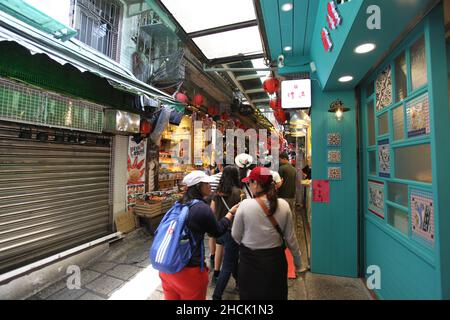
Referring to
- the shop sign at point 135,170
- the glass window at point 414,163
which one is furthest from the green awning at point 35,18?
the glass window at point 414,163

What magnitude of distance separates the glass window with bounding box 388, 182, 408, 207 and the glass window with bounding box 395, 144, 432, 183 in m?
0.14

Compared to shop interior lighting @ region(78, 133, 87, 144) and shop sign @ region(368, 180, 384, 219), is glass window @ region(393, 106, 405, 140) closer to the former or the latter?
shop sign @ region(368, 180, 384, 219)

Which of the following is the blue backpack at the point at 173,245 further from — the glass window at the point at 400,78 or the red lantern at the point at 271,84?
the red lantern at the point at 271,84

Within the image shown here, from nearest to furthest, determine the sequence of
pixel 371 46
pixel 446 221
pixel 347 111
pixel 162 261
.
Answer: pixel 446 221 < pixel 162 261 < pixel 371 46 < pixel 347 111

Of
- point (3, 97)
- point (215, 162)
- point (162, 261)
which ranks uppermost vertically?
point (3, 97)

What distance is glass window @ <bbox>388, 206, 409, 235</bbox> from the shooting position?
2691 millimetres

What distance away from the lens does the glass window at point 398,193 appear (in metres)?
2.70

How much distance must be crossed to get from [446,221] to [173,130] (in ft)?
26.1

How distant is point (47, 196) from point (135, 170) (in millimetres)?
2327

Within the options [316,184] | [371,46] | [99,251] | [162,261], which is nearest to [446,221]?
[371,46]

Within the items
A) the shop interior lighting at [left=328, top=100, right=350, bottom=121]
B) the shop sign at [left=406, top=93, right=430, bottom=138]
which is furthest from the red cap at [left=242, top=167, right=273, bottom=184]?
the shop interior lighting at [left=328, top=100, right=350, bottom=121]

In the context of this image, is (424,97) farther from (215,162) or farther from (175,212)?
(215,162)

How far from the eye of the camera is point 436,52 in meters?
2.04

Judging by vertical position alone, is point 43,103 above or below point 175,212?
above
